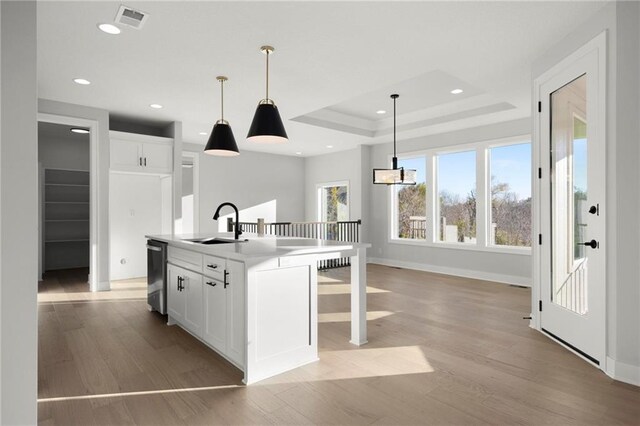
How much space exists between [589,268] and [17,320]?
141 inches

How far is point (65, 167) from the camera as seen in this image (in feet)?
24.1

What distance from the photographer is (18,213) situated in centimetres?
141

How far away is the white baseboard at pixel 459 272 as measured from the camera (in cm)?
581

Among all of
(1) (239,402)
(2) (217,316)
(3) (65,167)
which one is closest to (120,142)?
(3) (65,167)

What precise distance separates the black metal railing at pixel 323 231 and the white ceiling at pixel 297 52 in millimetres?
2807

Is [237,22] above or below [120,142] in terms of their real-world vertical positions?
above

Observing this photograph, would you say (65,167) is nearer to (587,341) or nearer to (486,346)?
(486,346)

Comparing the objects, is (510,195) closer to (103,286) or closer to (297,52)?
(297,52)

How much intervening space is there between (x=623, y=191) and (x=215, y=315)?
3.13 meters

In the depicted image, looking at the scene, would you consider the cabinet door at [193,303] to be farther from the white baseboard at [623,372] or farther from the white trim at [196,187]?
the white trim at [196,187]

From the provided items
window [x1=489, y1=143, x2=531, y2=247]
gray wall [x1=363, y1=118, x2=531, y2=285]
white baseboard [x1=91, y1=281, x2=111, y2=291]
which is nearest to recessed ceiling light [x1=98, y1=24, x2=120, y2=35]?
white baseboard [x1=91, y1=281, x2=111, y2=291]

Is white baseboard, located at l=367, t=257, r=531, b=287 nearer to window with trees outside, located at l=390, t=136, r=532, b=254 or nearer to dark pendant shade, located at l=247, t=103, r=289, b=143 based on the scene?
window with trees outside, located at l=390, t=136, r=532, b=254

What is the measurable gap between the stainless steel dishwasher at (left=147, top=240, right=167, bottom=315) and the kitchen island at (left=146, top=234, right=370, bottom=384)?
2.74 ft

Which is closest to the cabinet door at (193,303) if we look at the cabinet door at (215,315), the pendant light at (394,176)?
the cabinet door at (215,315)
